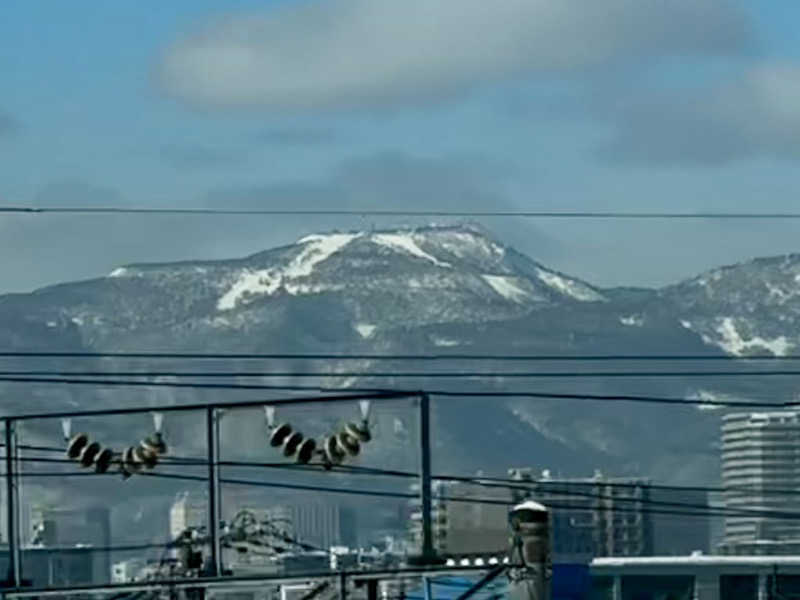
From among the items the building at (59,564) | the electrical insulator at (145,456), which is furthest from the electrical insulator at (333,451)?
the building at (59,564)

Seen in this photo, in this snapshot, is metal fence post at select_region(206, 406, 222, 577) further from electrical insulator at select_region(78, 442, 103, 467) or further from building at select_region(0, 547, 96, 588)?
building at select_region(0, 547, 96, 588)

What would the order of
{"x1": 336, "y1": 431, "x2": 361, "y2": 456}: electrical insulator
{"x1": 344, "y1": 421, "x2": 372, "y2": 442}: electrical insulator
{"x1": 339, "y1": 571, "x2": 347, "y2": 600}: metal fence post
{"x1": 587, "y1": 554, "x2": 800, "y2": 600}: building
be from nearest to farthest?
{"x1": 339, "y1": 571, "x2": 347, "y2": 600}: metal fence post, {"x1": 344, "y1": 421, "x2": 372, "y2": 442}: electrical insulator, {"x1": 336, "y1": 431, "x2": 361, "y2": 456}: electrical insulator, {"x1": 587, "y1": 554, "x2": 800, "y2": 600}: building

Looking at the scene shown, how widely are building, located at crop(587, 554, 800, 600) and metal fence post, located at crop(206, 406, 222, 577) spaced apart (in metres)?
53.5

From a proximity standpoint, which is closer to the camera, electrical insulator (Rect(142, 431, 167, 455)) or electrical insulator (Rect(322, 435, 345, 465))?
electrical insulator (Rect(322, 435, 345, 465))

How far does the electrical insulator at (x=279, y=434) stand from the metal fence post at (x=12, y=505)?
3.99 m

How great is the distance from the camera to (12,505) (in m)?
57.7

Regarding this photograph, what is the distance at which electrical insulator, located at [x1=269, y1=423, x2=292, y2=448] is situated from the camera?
56.1 meters

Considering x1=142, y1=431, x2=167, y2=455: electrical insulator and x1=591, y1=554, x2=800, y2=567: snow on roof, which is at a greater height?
x1=591, y1=554, x2=800, y2=567: snow on roof

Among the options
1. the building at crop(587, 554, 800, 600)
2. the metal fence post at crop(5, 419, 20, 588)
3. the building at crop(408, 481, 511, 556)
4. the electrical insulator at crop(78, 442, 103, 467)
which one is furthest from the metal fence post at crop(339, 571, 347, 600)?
the building at crop(587, 554, 800, 600)

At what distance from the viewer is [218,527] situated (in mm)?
55375

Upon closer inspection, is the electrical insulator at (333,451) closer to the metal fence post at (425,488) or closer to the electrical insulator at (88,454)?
the metal fence post at (425,488)

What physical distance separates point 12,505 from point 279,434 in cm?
467

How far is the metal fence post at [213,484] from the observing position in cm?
5444

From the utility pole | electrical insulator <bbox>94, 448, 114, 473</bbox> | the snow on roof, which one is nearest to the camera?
the utility pole
